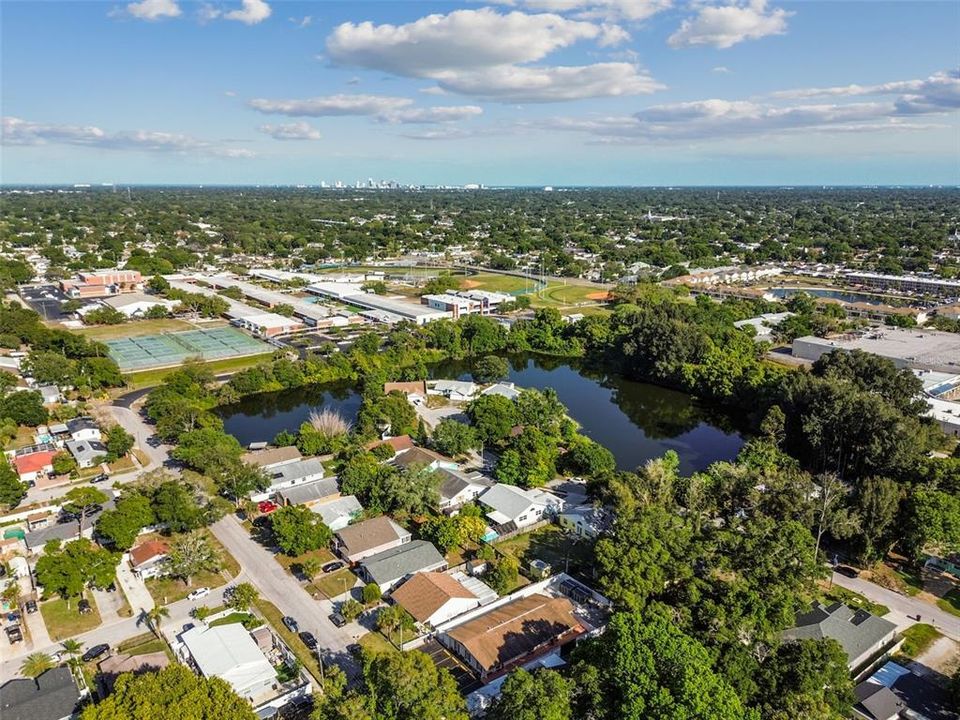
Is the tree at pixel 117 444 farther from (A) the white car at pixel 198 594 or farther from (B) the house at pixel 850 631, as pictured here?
(B) the house at pixel 850 631

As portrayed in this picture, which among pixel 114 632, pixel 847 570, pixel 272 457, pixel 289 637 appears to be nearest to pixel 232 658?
pixel 289 637

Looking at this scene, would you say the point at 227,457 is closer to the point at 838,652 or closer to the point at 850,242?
the point at 838,652

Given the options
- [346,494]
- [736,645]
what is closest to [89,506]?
[346,494]

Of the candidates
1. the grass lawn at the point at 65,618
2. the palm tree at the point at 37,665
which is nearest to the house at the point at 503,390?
the grass lawn at the point at 65,618

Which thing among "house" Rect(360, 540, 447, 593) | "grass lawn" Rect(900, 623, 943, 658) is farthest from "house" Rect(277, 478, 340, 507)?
"grass lawn" Rect(900, 623, 943, 658)

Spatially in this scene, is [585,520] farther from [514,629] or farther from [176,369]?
[176,369]
